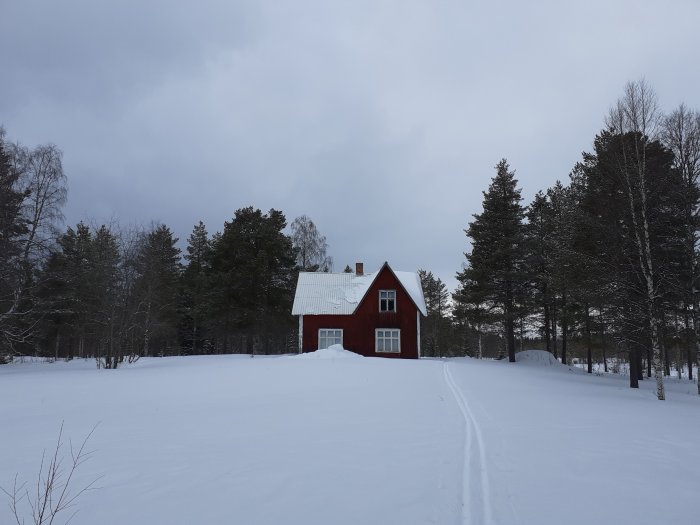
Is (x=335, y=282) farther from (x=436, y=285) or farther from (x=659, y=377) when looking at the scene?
(x=436, y=285)

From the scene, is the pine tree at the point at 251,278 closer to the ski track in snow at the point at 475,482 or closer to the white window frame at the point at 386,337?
the white window frame at the point at 386,337

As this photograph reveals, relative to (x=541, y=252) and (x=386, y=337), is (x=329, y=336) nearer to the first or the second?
(x=386, y=337)

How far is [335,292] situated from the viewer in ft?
117

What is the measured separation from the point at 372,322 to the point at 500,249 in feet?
39.0

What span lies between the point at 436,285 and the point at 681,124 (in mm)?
45289

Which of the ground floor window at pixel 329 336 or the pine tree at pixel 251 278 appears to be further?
the pine tree at pixel 251 278

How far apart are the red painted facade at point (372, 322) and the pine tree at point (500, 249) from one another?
6.35 m

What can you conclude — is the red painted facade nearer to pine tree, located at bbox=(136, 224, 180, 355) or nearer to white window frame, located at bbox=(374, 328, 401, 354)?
white window frame, located at bbox=(374, 328, 401, 354)

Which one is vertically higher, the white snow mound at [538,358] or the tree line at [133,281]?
the tree line at [133,281]

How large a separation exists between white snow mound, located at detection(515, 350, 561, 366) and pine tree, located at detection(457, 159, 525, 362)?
890mm

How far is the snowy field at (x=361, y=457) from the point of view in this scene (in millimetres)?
4484

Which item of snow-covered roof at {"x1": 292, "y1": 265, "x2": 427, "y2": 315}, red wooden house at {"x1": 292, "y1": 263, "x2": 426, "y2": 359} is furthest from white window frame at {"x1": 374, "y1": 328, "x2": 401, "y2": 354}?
snow-covered roof at {"x1": 292, "y1": 265, "x2": 427, "y2": 315}

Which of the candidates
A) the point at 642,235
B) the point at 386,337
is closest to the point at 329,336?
the point at 386,337

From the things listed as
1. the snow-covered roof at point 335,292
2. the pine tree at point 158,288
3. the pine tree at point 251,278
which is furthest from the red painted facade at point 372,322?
the pine tree at point 158,288
